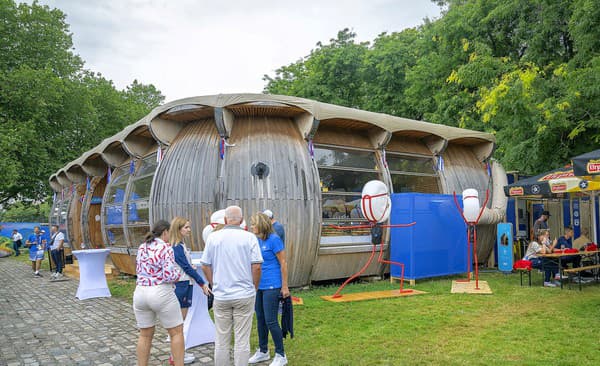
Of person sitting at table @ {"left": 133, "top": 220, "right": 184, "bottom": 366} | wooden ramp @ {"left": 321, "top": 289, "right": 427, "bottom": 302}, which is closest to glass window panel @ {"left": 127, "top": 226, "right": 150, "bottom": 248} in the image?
wooden ramp @ {"left": 321, "top": 289, "right": 427, "bottom": 302}

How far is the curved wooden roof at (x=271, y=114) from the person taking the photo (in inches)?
374

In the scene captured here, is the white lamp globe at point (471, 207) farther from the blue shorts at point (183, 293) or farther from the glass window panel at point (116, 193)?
the glass window panel at point (116, 193)

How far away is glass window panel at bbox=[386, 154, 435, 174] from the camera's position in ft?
39.0

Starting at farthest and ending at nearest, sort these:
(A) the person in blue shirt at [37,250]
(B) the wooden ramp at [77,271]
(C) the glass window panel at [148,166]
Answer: (A) the person in blue shirt at [37,250] → (B) the wooden ramp at [77,271] → (C) the glass window panel at [148,166]

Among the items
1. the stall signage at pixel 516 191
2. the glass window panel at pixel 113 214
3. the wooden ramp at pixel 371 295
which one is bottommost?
the wooden ramp at pixel 371 295

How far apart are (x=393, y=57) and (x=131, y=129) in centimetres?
1388

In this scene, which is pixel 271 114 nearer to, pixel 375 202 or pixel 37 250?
pixel 375 202

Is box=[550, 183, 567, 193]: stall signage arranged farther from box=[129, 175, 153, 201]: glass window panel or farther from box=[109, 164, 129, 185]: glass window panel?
box=[109, 164, 129, 185]: glass window panel

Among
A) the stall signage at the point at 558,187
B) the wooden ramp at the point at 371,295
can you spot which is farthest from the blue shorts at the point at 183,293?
the stall signage at the point at 558,187

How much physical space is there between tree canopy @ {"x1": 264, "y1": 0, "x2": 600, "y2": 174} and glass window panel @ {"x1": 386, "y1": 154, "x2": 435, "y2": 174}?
195cm

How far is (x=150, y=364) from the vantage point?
5336 mm

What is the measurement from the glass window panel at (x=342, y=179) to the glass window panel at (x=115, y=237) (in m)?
6.09

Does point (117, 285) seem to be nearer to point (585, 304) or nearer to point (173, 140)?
point (173, 140)

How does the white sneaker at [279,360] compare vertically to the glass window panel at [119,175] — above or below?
below
